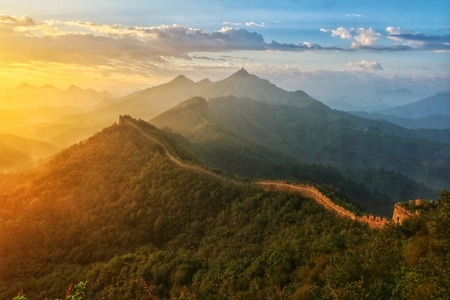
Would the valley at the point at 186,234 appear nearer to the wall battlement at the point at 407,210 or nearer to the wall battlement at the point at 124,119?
the wall battlement at the point at 124,119

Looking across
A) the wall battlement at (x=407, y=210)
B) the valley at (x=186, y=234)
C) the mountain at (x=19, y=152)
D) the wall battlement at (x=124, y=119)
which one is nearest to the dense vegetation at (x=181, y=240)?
the valley at (x=186, y=234)

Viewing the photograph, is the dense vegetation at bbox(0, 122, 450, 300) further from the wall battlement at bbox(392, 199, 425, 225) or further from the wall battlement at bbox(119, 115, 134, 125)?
the wall battlement at bbox(119, 115, 134, 125)

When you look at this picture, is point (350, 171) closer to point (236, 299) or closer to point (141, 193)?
point (141, 193)

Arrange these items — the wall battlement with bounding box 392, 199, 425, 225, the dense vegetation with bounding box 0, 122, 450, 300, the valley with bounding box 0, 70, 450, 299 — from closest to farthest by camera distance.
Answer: the dense vegetation with bounding box 0, 122, 450, 300, the valley with bounding box 0, 70, 450, 299, the wall battlement with bounding box 392, 199, 425, 225

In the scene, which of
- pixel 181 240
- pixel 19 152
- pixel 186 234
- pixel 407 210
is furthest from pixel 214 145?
pixel 19 152

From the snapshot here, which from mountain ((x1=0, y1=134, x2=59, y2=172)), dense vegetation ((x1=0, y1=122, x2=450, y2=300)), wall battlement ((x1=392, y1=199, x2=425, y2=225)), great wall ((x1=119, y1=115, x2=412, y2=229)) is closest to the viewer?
dense vegetation ((x1=0, y1=122, x2=450, y2=300))

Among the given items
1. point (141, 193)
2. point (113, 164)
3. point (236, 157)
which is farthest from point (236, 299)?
point (236, 157)

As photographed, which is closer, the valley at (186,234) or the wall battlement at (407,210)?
the valley at (186,234)

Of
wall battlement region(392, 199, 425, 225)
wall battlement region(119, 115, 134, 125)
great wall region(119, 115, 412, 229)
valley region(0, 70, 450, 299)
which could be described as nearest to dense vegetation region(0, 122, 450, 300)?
valley region(0, 70, 450, 299)

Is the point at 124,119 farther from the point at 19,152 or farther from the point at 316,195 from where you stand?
the point at 19,152
